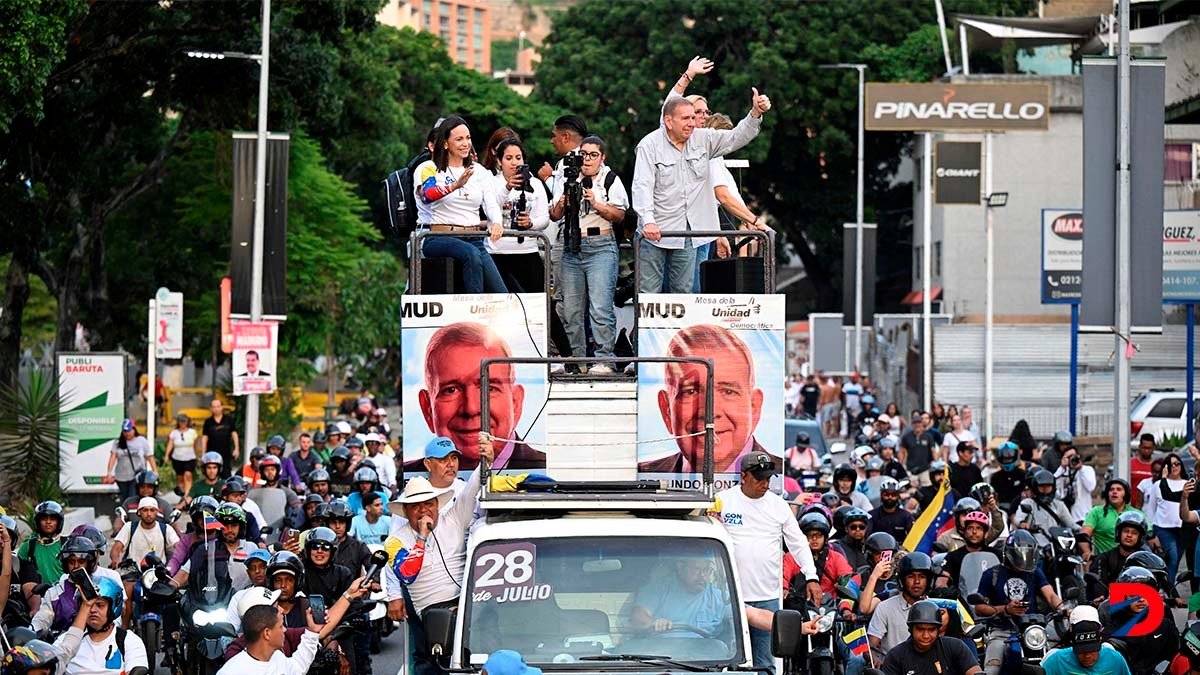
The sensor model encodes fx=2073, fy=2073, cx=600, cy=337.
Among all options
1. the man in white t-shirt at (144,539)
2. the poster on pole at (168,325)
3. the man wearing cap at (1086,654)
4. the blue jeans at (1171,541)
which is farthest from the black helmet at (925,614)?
the poster on pole at (168,325)

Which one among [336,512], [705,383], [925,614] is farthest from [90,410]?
[925,614]

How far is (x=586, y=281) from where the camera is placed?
13102 millimetres

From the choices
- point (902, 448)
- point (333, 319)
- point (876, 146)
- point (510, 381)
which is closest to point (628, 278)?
point (510, 381)

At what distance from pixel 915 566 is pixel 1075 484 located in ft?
37.3

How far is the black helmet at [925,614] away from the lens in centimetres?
1172

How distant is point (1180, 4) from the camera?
4081 centimetres

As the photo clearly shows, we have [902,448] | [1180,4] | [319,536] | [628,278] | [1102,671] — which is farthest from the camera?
[1180,4]

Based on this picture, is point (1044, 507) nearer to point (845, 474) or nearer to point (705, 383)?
point (845, 474)

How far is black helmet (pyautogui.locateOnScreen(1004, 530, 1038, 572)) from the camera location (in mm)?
14391

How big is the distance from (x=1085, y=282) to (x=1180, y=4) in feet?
64.4

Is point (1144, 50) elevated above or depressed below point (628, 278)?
above

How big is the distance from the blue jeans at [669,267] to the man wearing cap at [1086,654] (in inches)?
124

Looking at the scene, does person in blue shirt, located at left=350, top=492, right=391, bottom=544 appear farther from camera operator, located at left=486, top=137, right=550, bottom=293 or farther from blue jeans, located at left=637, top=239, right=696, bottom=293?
blue jeans, located at left=637, top=239, right=696, bottom=293

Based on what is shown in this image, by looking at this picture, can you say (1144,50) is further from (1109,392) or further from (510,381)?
(510,381)
